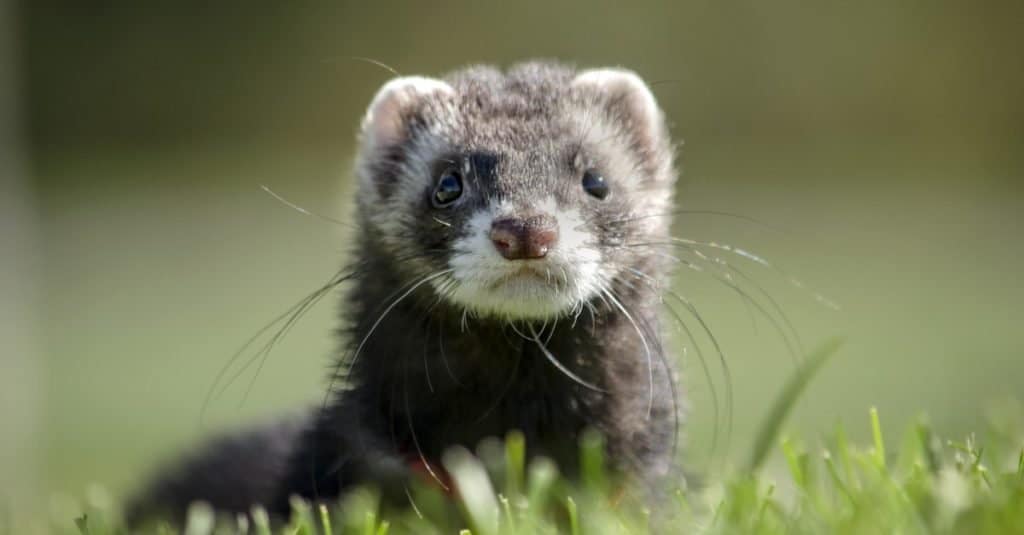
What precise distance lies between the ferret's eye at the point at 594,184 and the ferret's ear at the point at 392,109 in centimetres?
58

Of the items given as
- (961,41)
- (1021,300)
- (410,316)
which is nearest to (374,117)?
(410,316)

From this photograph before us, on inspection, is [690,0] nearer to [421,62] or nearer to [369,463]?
[421,62]

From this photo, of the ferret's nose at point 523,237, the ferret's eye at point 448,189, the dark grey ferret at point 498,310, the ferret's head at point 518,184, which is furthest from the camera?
the ferret's eye at point 448,189

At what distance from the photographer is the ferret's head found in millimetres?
3334

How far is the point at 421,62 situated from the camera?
16531 millimetres

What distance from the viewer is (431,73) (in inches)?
617

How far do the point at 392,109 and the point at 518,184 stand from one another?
85cm

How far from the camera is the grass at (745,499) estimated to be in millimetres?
2473

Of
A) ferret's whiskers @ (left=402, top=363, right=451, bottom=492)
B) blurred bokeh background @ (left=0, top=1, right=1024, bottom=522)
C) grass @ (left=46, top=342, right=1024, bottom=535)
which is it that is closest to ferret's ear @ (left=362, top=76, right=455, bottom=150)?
ferret's whiskers @ (left=402, top=363, right=451, bottom=492)

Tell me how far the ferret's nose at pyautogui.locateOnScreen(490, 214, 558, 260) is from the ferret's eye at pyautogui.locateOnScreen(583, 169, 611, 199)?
513 millimetres

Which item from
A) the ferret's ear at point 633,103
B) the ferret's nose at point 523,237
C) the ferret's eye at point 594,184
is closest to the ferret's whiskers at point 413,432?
the ferret's nose at point 523,237

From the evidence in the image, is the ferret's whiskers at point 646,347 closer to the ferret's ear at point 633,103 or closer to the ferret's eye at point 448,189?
the ferret's eye at point 448,189

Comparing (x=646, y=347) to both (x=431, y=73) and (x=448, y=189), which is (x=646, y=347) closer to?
(x=448, y=189)

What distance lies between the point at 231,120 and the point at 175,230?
7.39ft
